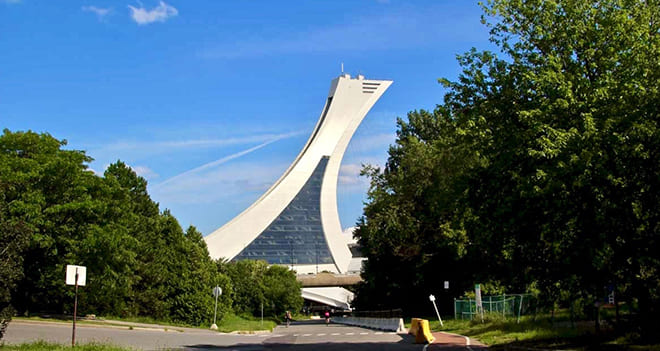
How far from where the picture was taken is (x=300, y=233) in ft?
340

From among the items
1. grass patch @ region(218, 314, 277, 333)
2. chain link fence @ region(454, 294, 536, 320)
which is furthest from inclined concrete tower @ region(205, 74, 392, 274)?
chain link fence @ region(454, 294, 536, 320)

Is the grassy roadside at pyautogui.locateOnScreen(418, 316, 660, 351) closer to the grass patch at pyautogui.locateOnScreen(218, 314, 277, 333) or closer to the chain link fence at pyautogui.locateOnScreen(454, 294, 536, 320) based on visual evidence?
the chain link fence at pyautogui.locateOnScreen(454, 294, 536, 320)

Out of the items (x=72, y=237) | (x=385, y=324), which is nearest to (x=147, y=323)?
(x=72, y=237)

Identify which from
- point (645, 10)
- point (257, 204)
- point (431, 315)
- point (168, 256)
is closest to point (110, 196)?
point (168, 256)

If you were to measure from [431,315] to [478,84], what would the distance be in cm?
2654

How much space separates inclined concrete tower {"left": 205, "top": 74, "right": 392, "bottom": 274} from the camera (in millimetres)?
101312

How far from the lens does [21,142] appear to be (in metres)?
32.6

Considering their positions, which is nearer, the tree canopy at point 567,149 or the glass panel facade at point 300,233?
the tree canopy at point 567,149

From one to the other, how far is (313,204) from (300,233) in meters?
4.97

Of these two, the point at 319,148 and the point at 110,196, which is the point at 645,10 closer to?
the point at 110,196

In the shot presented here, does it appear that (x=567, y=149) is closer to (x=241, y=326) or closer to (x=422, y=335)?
(x=422, y=335)

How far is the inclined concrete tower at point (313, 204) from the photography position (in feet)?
332

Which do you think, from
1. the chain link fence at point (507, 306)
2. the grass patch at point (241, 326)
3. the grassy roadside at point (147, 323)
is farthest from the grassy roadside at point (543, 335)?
the grassy roadside at point (147, 323)

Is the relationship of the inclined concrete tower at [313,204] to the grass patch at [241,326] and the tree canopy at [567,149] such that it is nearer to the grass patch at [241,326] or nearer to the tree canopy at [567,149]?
the grass patch at [241,326]
